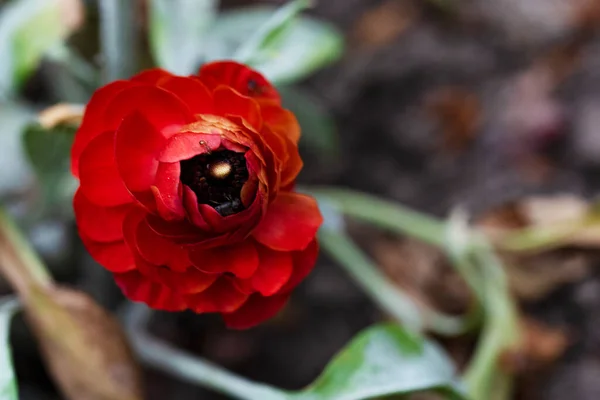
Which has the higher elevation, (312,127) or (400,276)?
(312,127)

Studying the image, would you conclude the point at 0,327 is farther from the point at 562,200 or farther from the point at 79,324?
the point at 562,200

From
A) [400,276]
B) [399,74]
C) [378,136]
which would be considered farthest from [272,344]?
[399,74]

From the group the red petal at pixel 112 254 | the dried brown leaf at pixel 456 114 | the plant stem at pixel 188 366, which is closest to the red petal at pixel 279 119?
the red petal at pixel 112 254

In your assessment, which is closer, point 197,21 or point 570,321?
point 197,21

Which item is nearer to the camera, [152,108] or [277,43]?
[152,108]

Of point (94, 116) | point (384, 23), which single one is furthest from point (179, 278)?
point (384, 23)

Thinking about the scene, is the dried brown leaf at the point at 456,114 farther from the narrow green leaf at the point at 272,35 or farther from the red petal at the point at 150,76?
the red petal at the point at 150,76

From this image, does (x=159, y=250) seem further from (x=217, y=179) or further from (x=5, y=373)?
(x=5, y=373)
